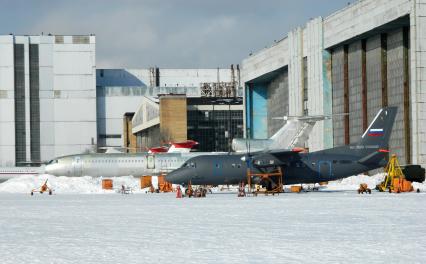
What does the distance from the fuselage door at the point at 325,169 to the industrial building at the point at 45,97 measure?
10477 centimetres

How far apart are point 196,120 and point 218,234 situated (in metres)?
108

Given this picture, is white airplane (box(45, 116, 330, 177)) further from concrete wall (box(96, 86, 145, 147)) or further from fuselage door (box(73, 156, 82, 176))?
concrete wall (box(96, 86, 145, 147))

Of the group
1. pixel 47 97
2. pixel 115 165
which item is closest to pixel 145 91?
pixel 47 97

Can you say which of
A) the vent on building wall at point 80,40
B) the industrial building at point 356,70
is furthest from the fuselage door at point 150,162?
the vent on building wall at point 80,40

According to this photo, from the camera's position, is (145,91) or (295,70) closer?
(295,70)

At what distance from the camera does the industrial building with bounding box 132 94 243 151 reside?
12759cm

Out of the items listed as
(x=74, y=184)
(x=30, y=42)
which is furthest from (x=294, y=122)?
(x=30, y=42)

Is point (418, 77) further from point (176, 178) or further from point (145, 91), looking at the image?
point (145, 91)

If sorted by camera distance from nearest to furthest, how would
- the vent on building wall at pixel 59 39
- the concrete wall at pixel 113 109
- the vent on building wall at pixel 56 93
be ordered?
the vent on building wall at pixel 59 39, the vent on building wall at pixel 56 93, the concrete wall at pixel 113 109

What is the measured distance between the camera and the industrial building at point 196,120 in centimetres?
12759

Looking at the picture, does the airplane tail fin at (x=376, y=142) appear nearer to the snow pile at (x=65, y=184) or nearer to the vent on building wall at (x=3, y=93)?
Result: the snow pile at (x=65, y=184)


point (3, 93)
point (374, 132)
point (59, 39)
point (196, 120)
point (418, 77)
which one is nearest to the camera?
point (374, 132)

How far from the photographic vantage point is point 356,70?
8231 centimetres

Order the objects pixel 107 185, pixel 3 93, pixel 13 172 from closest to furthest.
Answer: pixel 107 185 → pixel 13 172 → pixel 3 93
